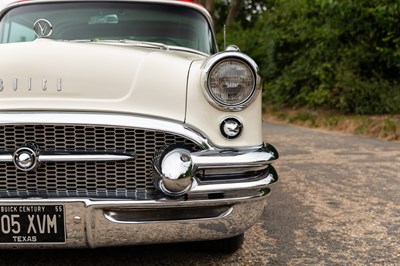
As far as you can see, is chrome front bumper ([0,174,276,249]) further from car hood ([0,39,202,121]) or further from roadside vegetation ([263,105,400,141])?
roadside vegetation ([263,105,400,141])

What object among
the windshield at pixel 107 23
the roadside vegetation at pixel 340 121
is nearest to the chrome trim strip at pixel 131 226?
the windshield at pixel 107 23

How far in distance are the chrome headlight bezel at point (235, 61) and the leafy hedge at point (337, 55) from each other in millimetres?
7441

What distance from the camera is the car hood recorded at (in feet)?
7.11

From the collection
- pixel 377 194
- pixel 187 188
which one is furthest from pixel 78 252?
pixel 377 194

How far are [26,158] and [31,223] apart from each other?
0.28 metres

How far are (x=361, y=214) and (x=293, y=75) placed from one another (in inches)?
371

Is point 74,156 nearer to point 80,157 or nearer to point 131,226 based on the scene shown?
point 80,157

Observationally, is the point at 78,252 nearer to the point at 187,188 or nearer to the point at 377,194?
the point at 187,188

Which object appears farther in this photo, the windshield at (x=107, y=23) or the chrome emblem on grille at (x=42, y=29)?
the windshield at (x=107, y=23)

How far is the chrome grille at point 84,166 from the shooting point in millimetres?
2127

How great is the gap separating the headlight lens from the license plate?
88cm

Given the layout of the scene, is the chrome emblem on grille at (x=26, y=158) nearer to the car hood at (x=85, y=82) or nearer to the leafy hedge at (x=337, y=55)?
the car hood at (x=85, y=82)

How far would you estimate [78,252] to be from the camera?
2703 mm

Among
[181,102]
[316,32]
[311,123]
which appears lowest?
[311,123]
